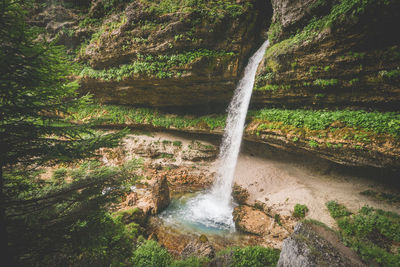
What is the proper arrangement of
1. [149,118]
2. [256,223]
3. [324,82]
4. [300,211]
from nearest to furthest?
1. [324,82]
2. [300,211]
3. [256,223]
4. [149,118]

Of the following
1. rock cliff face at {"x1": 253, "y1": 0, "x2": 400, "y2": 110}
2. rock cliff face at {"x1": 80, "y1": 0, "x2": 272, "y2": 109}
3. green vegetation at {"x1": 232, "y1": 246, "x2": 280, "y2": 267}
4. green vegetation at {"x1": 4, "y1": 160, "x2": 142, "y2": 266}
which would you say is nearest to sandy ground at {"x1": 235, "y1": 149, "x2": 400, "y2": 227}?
green vegetation at {"x1": 232, "y1": 246, "x2": 280, "y2": 267}

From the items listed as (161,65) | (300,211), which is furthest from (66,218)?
(161,65)

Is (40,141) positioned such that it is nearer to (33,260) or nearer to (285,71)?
(33,260)

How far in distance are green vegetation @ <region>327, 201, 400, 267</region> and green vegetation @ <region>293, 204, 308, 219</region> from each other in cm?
107

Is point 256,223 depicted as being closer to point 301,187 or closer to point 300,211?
point 300,211

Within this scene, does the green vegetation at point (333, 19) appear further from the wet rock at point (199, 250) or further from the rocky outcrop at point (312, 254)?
the wet rock at point (199, 250)

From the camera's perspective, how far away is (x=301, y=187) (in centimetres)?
877

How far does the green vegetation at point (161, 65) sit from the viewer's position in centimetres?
949

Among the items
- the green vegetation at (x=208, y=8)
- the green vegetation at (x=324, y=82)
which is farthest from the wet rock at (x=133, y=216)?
the green vegetation at (x=208, y=8)

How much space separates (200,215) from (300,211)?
513 cm

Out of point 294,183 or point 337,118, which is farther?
point 294,183

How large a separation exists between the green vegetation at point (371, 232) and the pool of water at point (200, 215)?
4608mm

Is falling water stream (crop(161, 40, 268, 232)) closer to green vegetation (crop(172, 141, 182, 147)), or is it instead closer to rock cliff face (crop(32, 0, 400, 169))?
rock cliff face (crop(32, 0, 400, 169))

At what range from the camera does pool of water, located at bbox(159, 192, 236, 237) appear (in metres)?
7.98
